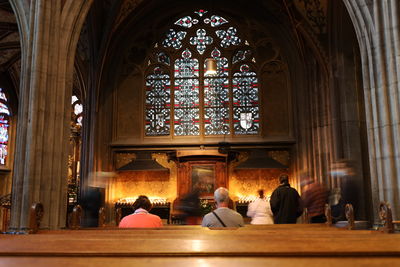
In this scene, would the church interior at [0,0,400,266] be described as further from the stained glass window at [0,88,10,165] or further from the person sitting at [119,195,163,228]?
the person sitting at [119,195,163,228]

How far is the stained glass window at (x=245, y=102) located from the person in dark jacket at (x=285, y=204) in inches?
313

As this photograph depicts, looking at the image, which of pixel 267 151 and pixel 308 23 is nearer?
pixel 308 23

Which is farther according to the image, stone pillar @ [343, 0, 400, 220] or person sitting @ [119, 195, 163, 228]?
stone pillar @ [343, 0, 400, 220]

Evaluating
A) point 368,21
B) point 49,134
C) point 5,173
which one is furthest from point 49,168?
point 5,173

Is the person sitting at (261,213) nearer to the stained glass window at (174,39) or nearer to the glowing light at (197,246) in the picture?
the glowing light at (197,246)

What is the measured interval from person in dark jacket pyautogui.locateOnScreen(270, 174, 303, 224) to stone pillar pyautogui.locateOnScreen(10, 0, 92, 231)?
13.0 ft

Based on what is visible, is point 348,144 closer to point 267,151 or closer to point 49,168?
point 267,151

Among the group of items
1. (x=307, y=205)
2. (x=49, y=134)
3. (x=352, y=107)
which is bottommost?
(x=307, y=205)

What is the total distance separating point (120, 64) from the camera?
16406mm

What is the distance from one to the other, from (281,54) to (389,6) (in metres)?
8.69

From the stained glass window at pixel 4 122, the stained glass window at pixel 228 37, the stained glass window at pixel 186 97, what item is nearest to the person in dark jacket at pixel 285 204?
the stained glass window at pixel 186 97

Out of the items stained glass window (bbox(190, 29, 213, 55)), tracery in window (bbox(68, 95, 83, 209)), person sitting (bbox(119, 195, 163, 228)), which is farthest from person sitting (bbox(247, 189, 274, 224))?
tracery in window (bbox(68, 95, 83, 209))

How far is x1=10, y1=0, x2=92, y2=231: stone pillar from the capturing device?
8039 millimetres

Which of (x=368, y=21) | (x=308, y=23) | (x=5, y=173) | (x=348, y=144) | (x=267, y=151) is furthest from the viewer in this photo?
(x=5, y=173)
